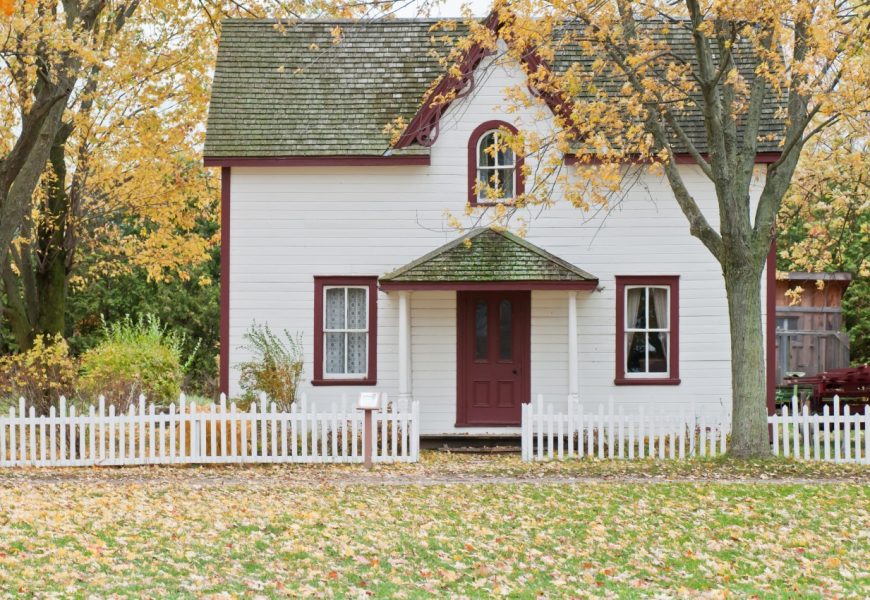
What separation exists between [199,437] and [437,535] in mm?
7405

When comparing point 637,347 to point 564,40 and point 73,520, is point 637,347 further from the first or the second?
point 73,520

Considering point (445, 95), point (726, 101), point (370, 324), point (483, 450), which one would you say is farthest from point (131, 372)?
point (726, 101)

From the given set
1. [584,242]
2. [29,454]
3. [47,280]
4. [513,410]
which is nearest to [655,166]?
[584,242]

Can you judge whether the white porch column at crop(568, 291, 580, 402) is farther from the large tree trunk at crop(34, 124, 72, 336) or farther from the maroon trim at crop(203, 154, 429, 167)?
the large tree trunk at crop(34, 124, 72, 336)

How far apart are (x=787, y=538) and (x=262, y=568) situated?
5.30 meters

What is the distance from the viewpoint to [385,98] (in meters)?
21.3

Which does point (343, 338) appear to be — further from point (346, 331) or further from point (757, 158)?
point (757, 158)

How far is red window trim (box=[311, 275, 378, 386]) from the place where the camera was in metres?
20.5

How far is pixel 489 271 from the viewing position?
1966cm

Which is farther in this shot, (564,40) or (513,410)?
(513,410)

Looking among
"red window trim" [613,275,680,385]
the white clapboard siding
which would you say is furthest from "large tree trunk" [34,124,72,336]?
"red window trim" [613,275,680,385]

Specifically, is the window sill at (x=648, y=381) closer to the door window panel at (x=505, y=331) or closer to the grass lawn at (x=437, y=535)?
the door window panel at (x=505, y=331)

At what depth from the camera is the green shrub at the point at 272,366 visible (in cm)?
1953

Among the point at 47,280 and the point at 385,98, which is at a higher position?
the point at 385,98
